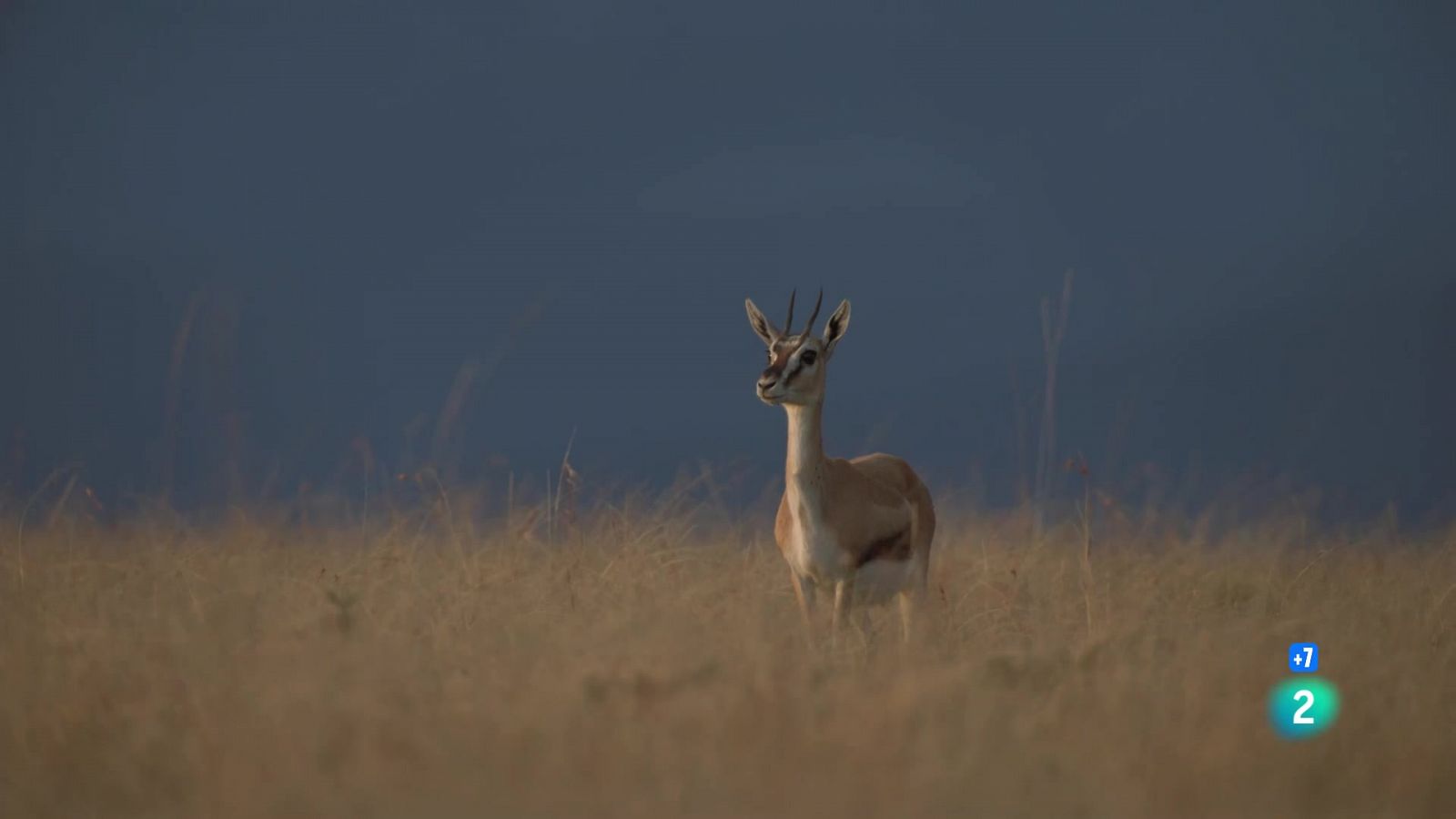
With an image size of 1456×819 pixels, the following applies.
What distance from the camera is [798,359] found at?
8.76 m

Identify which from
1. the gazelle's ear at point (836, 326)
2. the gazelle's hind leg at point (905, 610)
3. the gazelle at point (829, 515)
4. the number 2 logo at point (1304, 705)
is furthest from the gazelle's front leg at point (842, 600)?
the number 2 logo at point (1304, 705)

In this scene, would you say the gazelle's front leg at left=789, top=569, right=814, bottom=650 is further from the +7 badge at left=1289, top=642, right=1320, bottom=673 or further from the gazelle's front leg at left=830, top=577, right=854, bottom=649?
the +7 badge at left=1289, top=642, right=1320, bottom=673

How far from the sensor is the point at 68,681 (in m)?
6.02

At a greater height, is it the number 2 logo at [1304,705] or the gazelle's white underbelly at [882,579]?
the number 2 logo at [1304,705]

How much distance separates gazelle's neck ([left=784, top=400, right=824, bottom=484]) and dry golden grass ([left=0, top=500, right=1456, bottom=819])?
0.87 metres

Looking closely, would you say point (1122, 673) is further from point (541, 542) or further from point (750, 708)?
point (541, 542)

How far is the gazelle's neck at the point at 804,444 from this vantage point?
8.73m

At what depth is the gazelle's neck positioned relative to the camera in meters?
8.73

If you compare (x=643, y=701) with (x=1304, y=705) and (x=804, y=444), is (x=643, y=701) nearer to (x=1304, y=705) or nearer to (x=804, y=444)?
(x=1304, y=705)

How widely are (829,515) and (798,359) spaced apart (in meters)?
1.03

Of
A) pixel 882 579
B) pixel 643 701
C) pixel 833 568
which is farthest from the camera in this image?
pixel 882 579

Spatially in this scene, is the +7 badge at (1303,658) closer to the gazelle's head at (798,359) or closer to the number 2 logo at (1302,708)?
the number 2 logo at (1302,708)

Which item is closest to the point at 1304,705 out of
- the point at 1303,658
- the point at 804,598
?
the point at 1303,658

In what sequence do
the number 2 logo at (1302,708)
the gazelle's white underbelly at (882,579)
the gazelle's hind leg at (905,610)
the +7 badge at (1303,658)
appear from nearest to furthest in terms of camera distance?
the number 2 logo at (1302,708), the +7 badge at (1303,658), the gazelle's white underbelly at (882,579), the gazelle's hind leg at (905,610)
